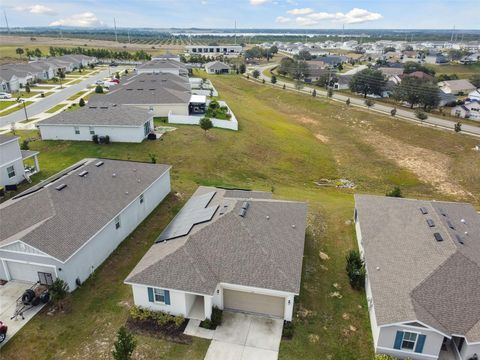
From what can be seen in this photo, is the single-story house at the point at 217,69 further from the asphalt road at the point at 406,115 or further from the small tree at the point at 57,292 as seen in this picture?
the small tree at the point at 57,292

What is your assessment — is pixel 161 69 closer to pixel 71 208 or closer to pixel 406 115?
pixel 406 115

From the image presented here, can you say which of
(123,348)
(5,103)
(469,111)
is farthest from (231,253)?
(469,111)

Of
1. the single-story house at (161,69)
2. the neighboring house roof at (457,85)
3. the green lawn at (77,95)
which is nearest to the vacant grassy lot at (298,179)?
the single-story house at (161,69)

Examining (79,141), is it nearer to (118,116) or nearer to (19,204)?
(118,116)

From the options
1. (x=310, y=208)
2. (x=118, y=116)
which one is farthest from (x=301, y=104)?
(x=310, y=208)

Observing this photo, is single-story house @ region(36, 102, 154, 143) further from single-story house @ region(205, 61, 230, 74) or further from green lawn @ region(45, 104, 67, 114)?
single-story house @ region(205, 61, 230, 74)

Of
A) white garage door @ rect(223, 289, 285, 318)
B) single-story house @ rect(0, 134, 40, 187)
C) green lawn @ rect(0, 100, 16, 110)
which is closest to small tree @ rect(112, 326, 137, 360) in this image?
white garage door @ rect(223, 289, 285, 318)
